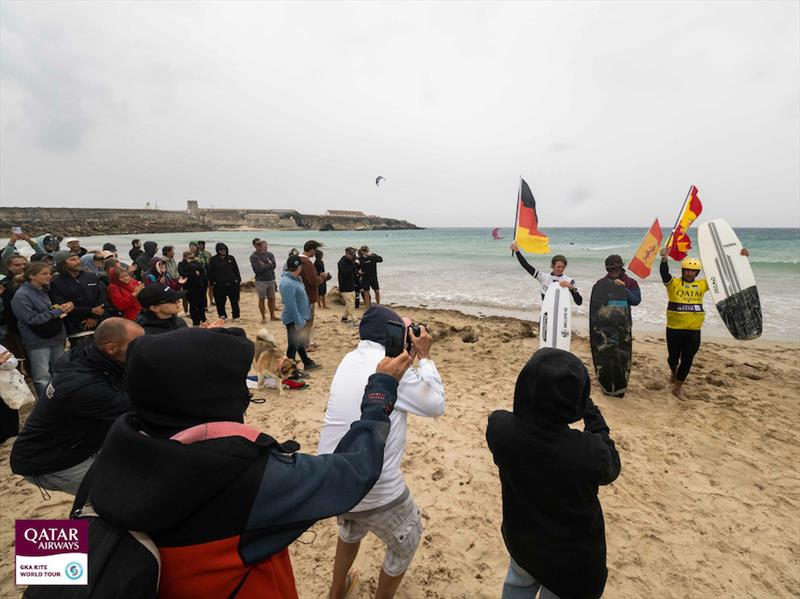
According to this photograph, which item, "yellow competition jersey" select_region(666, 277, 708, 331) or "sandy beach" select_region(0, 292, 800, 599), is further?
"yellow competition jersey" select_region(666, 277, 708, 331)

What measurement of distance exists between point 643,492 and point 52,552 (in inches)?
165

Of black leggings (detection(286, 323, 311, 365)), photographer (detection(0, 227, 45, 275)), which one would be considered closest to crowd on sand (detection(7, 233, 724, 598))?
black leggings (detection(286, 323, 311, 365))

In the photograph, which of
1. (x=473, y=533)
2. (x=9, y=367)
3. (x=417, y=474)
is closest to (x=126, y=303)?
(x=9, y=367)

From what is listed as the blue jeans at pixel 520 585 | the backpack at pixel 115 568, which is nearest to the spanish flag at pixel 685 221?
the blue jeans at pixel 520 585

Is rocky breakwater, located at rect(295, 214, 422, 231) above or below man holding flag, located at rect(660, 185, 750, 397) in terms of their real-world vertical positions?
above

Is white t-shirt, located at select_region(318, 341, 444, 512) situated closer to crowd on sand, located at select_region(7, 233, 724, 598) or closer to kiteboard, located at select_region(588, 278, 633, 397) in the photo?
crowd on sand, located at select_region(7, 233, 724, 598)

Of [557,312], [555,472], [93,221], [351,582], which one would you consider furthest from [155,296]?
[93,221]

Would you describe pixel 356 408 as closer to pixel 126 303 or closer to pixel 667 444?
pixel 667 444

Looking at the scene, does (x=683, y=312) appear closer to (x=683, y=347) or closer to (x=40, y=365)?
(x=683, y=347)

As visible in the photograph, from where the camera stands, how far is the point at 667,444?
4195 millimetres

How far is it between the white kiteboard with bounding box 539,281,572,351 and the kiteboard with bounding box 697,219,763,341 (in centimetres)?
233

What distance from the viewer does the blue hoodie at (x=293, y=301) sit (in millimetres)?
5703

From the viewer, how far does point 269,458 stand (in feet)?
3.37

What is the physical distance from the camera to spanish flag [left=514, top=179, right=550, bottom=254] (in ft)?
18.3
